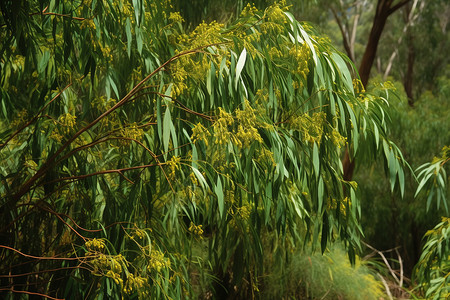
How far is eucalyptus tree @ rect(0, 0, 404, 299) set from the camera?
2.92m

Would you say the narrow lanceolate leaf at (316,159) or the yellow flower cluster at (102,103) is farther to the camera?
the yellow flower cluster at (102,103)

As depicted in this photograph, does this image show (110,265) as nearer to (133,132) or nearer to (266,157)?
(133,132)

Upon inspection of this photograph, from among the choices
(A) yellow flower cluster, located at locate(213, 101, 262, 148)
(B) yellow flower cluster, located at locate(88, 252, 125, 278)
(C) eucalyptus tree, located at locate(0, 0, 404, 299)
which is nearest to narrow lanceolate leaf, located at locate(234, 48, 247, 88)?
(C) eucalyptus tree, located at locate(0, 0, 404, 299)

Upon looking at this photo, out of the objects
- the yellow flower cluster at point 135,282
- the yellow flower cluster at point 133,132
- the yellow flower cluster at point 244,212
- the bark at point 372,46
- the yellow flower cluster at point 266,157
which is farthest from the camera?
the bark at point 372,46

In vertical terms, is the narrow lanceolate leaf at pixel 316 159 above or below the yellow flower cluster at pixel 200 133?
below

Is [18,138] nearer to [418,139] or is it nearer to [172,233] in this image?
[172,233]

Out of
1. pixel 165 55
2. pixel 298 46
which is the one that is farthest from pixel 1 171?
pixel 298 46

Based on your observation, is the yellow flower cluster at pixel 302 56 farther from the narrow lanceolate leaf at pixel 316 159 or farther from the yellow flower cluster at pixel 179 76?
the yellow flower cluster at pixel 179 76

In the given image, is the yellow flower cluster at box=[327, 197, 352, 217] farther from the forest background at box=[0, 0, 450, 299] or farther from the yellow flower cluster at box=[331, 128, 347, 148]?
the yellow flower cluster at box=[331, 128, 347, 148]

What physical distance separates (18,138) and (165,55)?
0.98 m

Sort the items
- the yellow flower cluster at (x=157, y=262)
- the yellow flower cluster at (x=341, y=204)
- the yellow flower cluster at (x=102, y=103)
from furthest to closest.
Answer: the yellow flower cluster at (x=102, y=103) < the yellow flower cluster at (x=341, y=204) < the yellow flower cluster at (x=157, y=262)

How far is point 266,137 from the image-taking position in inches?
119

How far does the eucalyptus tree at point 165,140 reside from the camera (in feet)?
9.59

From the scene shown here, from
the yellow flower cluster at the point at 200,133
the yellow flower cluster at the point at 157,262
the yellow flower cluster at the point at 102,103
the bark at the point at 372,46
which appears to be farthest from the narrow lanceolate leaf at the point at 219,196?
the bark at the point at 372,46
